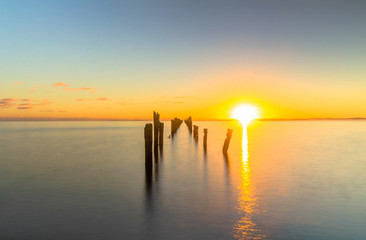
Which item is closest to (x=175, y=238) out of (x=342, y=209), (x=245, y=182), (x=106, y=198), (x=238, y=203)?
(x=238, y=203)

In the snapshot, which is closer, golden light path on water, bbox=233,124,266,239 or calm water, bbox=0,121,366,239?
golden light path on water, bbox=233,124,266,239

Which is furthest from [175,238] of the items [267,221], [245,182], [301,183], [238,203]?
[301,183]

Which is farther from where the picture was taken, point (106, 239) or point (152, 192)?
point (152, 192)

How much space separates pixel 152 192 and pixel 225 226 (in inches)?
207

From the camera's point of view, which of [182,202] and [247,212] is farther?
[182,202]

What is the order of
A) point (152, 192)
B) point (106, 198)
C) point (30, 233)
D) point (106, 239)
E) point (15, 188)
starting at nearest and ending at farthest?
1. point (106, 239)
2. point (30, 233)
3. point (106, 198)
4. point (152, 192)
5. point (15, 188)

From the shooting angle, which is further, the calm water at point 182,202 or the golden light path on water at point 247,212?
the calm water at point 182,202

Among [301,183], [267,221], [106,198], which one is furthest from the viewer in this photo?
[301,183]

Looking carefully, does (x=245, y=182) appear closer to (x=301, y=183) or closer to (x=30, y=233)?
(x=301, y=183)

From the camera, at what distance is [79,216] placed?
9.54m

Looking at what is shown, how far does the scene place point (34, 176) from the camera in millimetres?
17188

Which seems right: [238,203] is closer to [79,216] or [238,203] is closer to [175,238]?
[175,238]

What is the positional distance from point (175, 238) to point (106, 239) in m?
1.91

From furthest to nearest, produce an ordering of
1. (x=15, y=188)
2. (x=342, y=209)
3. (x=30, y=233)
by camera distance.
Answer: (x=15, y=188), (x=342, y=209), (x=30, y=233)
